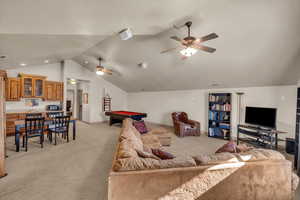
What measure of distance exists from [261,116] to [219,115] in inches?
52.1

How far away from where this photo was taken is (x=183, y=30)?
3256mm

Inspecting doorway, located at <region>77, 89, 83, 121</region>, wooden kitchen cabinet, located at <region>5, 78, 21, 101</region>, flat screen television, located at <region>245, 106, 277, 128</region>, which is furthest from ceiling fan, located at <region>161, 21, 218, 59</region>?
doorway, located at <region>77, 89, 83, 121</region>

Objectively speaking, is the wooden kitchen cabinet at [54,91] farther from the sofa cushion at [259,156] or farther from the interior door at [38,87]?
the sofa cushion at [259,156]

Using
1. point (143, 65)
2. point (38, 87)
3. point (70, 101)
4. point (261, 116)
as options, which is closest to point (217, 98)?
point (261, 116)

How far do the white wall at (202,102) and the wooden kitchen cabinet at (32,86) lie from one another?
4.67 meters

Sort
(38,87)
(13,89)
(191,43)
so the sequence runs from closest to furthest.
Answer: (191,43) → (13,89) → (38,87)

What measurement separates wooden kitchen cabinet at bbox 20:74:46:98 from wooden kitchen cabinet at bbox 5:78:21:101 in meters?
0.11

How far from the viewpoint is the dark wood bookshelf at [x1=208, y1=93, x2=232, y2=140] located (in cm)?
506

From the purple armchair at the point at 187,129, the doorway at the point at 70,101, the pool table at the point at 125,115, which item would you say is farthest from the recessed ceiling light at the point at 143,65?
the doorway at the point at 70,101

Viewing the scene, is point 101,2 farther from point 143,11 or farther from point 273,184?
point 273,184

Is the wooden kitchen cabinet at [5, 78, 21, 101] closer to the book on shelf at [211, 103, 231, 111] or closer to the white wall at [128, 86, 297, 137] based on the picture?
the white wall at [128, 86, 297, 137]

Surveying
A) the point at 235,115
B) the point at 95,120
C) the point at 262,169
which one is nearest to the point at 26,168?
the point at 262,169

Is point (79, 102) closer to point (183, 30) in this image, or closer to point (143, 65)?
point (143, 65)

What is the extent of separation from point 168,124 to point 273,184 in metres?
5.72
